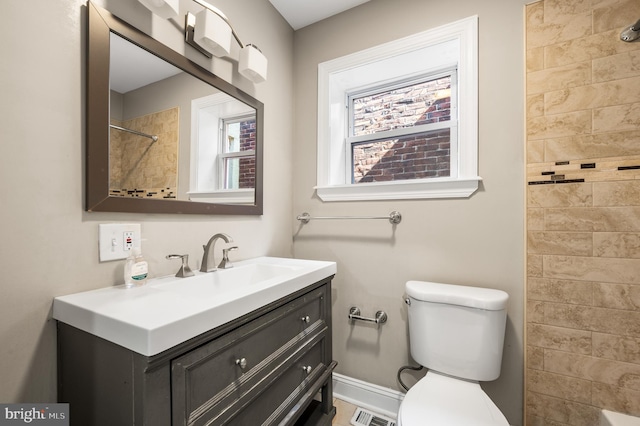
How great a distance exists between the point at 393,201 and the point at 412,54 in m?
0.91

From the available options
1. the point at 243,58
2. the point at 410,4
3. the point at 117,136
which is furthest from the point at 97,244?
the point at 410,4

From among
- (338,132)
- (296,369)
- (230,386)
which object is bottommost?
(296,369)

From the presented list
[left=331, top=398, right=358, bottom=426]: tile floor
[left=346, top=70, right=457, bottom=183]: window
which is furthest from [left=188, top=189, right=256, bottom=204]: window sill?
[left=331, top=398, right=358, bottom=426]: tile floor

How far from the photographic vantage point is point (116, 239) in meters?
0.94

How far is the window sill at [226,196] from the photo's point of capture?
125cm

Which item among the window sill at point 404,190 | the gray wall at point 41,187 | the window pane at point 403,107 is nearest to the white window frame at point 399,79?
the window sill at point 404,190

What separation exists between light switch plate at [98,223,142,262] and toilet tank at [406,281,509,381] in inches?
49.6

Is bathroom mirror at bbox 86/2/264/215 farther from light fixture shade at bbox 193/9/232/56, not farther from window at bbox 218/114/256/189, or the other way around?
light fixture shade at bbox 193/9/232/56

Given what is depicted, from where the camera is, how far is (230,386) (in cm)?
81

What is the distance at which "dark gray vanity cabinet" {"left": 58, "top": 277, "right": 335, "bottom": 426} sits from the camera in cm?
63

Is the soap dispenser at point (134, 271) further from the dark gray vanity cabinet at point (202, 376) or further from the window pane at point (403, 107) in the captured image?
the window pane at point (403, 107)

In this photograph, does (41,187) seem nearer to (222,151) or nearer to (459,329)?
(222,151)

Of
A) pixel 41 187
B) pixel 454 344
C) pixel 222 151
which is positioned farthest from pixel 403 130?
pixel 41 187

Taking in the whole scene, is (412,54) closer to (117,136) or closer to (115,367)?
(117,136)
